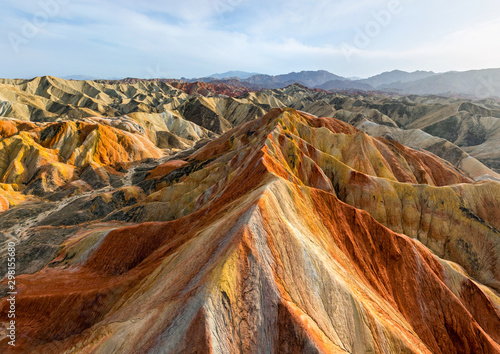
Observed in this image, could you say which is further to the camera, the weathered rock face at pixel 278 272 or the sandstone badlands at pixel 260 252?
the sandstone badlands at pixel 260 252

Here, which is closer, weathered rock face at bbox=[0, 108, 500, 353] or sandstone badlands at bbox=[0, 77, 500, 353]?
weathered rock face at bbox=[0, 108, 500, 353]

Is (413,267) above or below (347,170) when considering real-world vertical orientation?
below

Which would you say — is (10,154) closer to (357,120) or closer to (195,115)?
(195,115)

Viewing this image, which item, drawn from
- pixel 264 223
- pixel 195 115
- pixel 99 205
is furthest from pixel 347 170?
pixel 195 115

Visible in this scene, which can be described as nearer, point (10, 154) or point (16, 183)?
point (16, 183)
